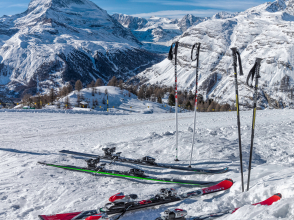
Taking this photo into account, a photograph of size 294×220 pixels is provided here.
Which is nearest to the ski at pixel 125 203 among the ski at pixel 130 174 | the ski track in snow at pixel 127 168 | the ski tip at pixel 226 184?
the ski tip at pixel 226 184

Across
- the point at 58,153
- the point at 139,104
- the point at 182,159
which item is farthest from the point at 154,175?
the point at 139,104

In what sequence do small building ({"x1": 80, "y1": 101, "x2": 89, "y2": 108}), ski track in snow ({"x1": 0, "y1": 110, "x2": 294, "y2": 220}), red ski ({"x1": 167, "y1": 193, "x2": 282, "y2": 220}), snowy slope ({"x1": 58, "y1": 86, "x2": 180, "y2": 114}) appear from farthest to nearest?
snowy slope ({"x1": 58, "y1": 86, "x2": 180, "y2": 114}), small building ({"x1": 80, "y1": 101, "x2": 89, "y2": 108}), ski track in snow ({"x1": 0, "y1": 110, "x2": 294, "y2": 220}), red ski ({"x1": 167, "y1": 193, "x2": 282, "y2": 220})

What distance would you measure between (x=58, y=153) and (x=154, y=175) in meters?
5.68

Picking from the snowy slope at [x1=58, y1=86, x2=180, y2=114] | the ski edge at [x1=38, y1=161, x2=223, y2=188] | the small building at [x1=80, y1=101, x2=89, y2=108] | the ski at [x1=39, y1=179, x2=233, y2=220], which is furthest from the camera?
the snowy slope at [x1=58, y1=86, x2=180, y2=114]

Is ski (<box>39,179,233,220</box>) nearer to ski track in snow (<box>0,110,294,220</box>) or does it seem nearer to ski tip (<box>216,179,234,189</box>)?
ski tip (<box>216,179,234,189</box>)

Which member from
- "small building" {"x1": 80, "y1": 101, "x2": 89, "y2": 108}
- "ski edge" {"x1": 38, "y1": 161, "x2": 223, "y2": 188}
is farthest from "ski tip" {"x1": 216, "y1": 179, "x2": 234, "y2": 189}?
"small building" {"x1": 80, "y1": 101, "x2": 89, "y2": 108}

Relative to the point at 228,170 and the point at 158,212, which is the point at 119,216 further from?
the point at 228,170

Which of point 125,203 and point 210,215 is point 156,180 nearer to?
point 125,203

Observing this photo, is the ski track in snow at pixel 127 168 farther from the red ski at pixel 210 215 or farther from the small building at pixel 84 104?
the small building at pixel 84 104

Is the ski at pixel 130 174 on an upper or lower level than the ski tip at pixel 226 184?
lower

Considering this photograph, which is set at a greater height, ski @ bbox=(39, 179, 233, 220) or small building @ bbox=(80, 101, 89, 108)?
small building @ bbox=(80, 101, 89, 108)

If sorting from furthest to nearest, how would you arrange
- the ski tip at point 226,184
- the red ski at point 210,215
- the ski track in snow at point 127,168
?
the ski tip at point 226,184, the ski track in snow at point 127,168, the red ski at point 210,215

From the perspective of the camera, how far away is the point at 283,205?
4188 millimetres

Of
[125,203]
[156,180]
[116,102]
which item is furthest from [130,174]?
[116,102]
